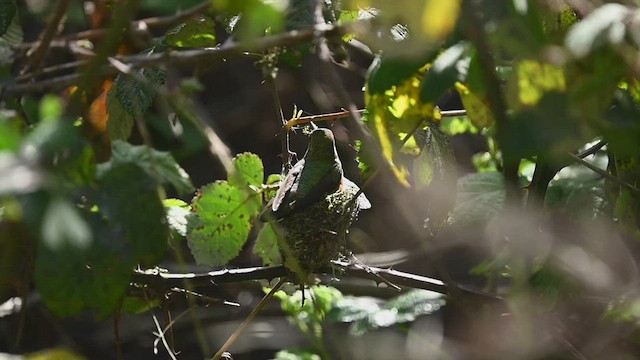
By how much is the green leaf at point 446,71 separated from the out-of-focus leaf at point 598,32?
139 mm

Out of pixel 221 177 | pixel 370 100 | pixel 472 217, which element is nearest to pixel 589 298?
pixel 472 217

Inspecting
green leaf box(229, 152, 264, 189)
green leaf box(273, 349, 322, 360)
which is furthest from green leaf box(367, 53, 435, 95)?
green leaf box(273, 349, 322, 360)

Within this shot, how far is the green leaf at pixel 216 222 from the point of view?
1610mm

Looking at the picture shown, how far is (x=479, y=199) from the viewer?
186 cm

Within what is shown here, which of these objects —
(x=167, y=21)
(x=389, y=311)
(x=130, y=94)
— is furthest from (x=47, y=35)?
(x=389, y=311)

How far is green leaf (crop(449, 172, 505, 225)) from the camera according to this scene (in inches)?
72.0

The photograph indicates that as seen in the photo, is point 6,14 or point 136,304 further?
point 136,304

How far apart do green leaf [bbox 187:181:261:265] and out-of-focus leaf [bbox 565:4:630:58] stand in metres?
0.83

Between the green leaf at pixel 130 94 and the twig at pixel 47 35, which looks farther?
the green leaf at pixel 130 94

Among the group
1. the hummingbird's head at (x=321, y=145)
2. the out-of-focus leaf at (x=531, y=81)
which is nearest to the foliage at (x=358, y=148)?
the out-of-focus leaf at (x=531, y=81)

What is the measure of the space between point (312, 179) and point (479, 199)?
45 cm

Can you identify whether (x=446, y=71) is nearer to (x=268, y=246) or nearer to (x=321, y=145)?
(x=268, y=246)

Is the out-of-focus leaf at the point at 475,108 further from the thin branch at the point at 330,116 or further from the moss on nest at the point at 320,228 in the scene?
the moss on nest at the point at 320,228

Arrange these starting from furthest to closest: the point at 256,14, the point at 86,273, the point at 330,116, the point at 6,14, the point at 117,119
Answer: the point at 330,116 < the point at 117,119 < the point at 6,14 < the point at 86,273 < the point at 256,14
